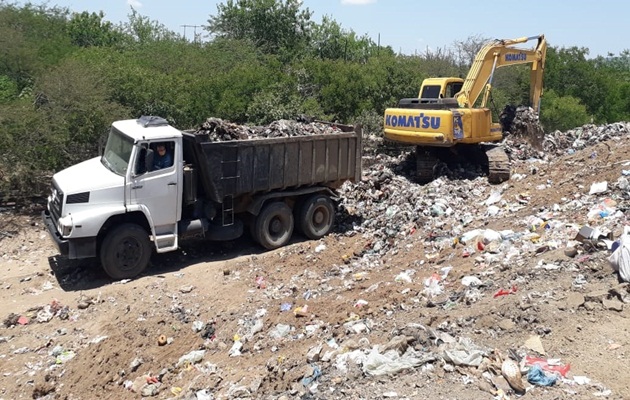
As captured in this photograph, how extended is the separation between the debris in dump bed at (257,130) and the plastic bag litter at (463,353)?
5.11m

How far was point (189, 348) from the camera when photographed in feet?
21.5

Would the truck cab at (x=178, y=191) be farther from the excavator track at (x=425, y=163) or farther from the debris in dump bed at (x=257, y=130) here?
the excavator track at (x=425, y=163)

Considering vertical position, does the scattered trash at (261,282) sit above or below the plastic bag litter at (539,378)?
below

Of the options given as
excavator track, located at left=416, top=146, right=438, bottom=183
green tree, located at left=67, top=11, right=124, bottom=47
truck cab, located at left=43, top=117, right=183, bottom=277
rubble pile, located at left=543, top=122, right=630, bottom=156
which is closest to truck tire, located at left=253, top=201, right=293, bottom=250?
truck cab, located at left=43, top=117, right=183, bottom=277

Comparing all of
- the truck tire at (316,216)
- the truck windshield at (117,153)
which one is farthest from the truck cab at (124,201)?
the truck tire at (316,216)

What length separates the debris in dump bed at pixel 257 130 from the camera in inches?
356

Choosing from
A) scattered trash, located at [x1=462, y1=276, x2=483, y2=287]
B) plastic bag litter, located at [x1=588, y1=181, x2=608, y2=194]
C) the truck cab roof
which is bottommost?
scattered trash, located at [x1=462, y1=276, x2=483, y2=287]

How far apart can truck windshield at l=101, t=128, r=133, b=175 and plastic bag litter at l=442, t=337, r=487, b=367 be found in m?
5.23

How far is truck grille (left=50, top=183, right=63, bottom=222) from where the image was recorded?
26.1 ft

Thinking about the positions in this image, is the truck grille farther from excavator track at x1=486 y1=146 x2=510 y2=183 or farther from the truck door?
excavator track at x1=486 y1=146 x2=510 y2=183

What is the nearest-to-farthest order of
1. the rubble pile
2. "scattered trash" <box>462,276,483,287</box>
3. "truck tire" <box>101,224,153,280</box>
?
"scattered trash" <box>462,276,483,287</box>, "truck tire" <box>101,224,153,280</box>, the rubble pile

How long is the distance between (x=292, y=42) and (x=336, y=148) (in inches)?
941

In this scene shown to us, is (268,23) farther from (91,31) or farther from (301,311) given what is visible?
(301,311)

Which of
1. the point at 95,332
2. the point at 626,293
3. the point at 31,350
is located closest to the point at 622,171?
the point at 626,293
